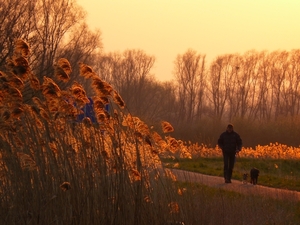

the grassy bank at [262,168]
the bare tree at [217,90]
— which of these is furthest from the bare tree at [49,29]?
the bare tree at [217,90]

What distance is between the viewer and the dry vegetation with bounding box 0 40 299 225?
6.80 metres

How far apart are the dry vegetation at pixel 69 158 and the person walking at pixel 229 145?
34.8 feet

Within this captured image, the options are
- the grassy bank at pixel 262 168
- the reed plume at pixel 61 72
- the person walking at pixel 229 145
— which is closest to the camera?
the reed plume at pixel 61 72

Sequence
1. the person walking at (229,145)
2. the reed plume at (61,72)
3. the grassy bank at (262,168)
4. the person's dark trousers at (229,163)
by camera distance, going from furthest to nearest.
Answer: the grassy bank at (262,168) < the person's dark trousers at (229,163) < the person walking at (229,145) < the reed plume at (61,72)

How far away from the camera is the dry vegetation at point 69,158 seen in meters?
6.80

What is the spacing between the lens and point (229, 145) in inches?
724

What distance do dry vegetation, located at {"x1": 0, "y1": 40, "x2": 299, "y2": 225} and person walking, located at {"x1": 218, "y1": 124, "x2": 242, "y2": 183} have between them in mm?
10592

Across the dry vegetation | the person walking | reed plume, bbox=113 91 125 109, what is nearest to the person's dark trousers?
the person walking

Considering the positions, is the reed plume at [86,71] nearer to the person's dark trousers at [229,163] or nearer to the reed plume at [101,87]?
the reed plume at [101,87]

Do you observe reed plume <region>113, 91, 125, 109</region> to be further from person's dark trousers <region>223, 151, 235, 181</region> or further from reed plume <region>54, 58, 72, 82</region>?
person's dark trousers <region>223, 151, 235, 181</region>

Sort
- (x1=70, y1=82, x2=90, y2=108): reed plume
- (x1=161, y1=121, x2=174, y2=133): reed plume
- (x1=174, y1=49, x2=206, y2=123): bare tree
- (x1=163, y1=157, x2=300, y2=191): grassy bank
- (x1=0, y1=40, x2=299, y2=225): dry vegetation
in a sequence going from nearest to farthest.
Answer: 1. (x1=0, y1=40, x2=299, y2=225): dry vegetation
2. (x1=70, y1=82, x2=90, y2=108): reed plume
3. (x1=161, y1=121, x2=174, y2=133): reed plume
4. (x1=163, y1=157, x2=300, y2=191): grassy bank
5. (x1=174, y1=49, x2=206, y2=123): bare tree

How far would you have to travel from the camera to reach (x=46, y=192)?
275 inches

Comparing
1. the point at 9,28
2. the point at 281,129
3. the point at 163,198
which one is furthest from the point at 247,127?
the point at 163,198

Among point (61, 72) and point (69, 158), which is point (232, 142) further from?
point (61, 72)
